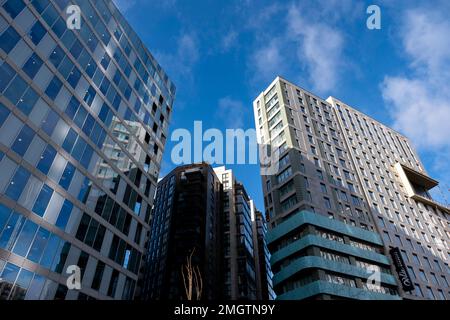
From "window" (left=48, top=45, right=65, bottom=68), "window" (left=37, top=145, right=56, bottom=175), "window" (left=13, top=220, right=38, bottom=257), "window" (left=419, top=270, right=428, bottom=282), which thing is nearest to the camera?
"window" (left=13, top=220, right=38, bottom=257)

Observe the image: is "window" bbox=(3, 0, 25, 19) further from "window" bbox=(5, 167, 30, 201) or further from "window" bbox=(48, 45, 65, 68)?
"window" bbox=(5, 167, 30, 201)

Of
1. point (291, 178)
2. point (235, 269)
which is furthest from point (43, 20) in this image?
point (235, 269)

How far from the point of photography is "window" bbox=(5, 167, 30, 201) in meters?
22.0

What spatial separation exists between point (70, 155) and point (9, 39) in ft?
32.4

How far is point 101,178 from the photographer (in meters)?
31.7

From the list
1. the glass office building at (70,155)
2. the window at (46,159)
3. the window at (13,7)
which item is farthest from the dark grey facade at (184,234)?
the window at (13,7)

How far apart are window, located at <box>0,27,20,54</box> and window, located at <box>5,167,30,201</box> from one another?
9025 mm

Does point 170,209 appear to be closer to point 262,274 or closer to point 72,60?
point 262,274

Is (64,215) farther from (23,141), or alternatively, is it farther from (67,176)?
(23,141)

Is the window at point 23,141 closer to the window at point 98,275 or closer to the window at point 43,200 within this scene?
the window at point 43,200

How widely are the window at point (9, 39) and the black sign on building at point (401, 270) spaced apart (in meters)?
58.1

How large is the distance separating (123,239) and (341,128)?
57.9 metres

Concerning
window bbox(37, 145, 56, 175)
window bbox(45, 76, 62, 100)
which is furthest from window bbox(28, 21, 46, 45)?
window bbox(37, 145, 56, 175)
